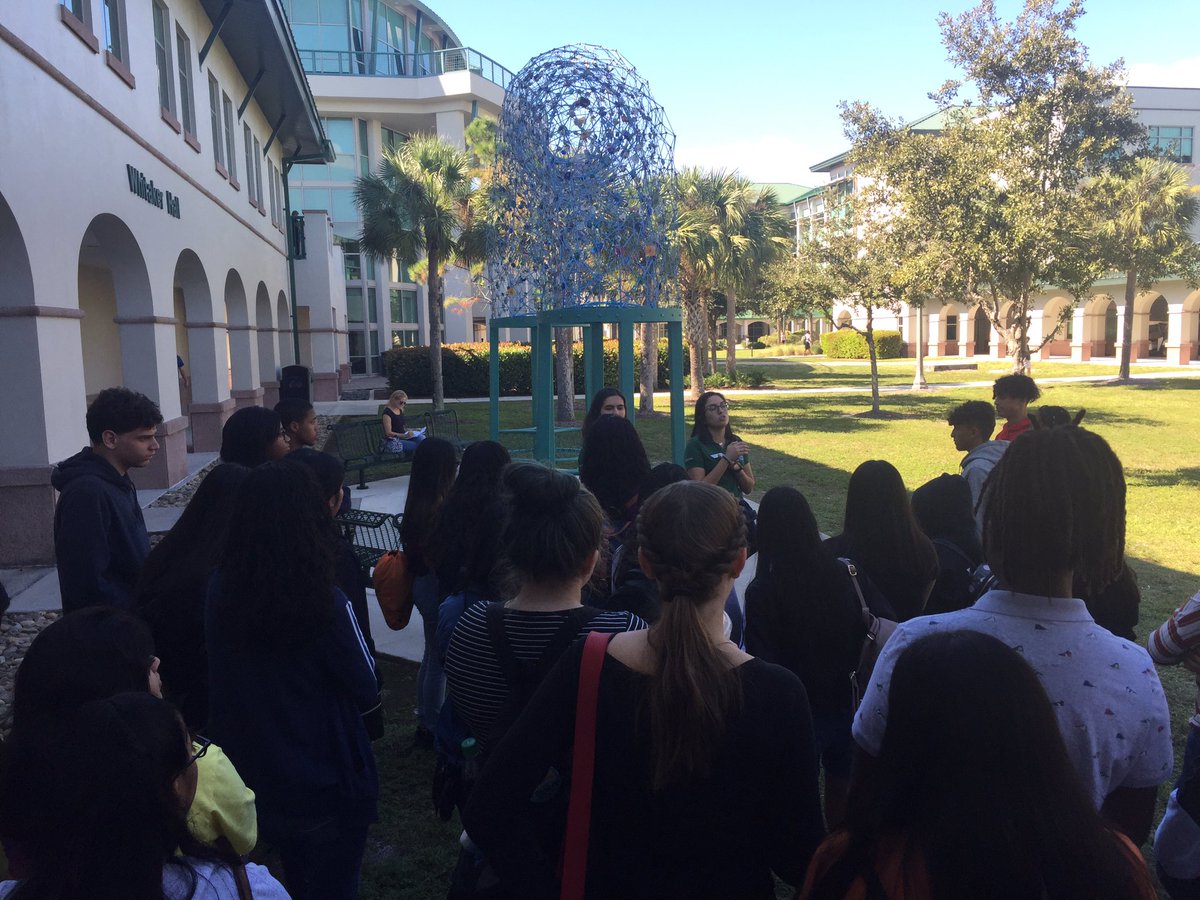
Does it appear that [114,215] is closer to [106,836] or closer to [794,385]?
[106,836]

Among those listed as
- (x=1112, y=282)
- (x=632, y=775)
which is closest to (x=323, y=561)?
(x=632, y=775)

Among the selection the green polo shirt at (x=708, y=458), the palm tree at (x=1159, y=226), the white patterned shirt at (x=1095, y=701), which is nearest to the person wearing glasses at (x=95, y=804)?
the white patterned shirt at (x=1095, y=701)

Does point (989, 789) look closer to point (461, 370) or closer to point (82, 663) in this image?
point (82, 663)

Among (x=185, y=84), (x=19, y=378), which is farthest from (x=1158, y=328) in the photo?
(x=19, y=378)

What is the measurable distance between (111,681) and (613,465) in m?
2.77

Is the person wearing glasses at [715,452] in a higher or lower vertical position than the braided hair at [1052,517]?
lower

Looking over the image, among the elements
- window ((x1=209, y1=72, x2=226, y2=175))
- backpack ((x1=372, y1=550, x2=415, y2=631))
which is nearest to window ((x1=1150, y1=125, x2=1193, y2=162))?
window ((x1=209, y1=72, x2=226, y2=175))

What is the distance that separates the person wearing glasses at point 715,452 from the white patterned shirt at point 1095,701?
369 centimetres

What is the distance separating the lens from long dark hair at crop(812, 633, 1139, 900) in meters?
1.41

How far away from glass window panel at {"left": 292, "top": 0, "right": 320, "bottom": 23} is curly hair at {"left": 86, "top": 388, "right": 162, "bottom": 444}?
43.0m

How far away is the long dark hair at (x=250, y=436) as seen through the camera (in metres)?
4.44

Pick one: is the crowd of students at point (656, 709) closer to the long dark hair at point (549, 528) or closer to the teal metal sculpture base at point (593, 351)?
the long dark hair at point (549, 528)

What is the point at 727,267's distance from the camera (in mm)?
27188

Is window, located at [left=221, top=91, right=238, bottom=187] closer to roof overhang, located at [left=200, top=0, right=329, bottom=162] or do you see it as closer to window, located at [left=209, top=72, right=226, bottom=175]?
window, located at [left=209, top=72, right=226, bottom=175]
